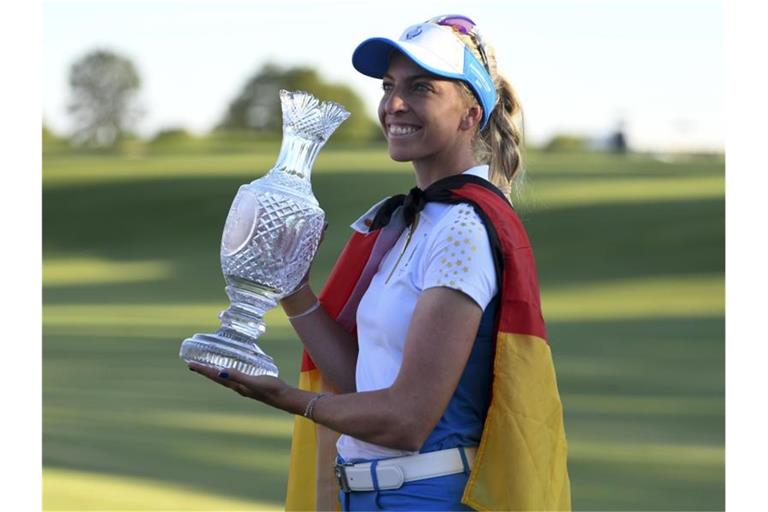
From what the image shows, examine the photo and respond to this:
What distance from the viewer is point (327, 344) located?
9.64 ft

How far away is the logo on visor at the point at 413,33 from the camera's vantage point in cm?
266

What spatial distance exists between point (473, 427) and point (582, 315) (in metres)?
14.8

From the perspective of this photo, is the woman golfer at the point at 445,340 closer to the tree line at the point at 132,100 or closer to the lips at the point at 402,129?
the lips at the point at 402,129

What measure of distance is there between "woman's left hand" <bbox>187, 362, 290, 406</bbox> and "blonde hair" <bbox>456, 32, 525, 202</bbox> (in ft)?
2.00

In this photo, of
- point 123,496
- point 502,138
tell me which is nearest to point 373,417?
point 502,138

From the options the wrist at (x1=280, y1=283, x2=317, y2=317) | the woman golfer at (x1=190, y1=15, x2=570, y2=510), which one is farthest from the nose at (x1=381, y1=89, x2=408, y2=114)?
the wrist at (x1=280, y1=283, x2=317, y2=317)

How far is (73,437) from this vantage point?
350 inches

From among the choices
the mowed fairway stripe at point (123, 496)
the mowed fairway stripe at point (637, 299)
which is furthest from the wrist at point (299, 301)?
the mowed fairway stripe at point (637, 299)

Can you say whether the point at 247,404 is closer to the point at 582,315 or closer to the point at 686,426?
the point at 686,426

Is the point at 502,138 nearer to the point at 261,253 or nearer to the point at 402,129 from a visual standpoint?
the point at 402,129

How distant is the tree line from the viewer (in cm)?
3675

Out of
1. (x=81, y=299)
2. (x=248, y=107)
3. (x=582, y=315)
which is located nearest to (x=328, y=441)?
(x=582, y=315)

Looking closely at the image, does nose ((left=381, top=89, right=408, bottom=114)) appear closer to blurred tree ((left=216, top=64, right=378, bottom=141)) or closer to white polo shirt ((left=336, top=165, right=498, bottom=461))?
white polo shirt ((left=336, top=165, right=498, bottom=461))

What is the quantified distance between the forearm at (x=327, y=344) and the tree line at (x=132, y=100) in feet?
105
